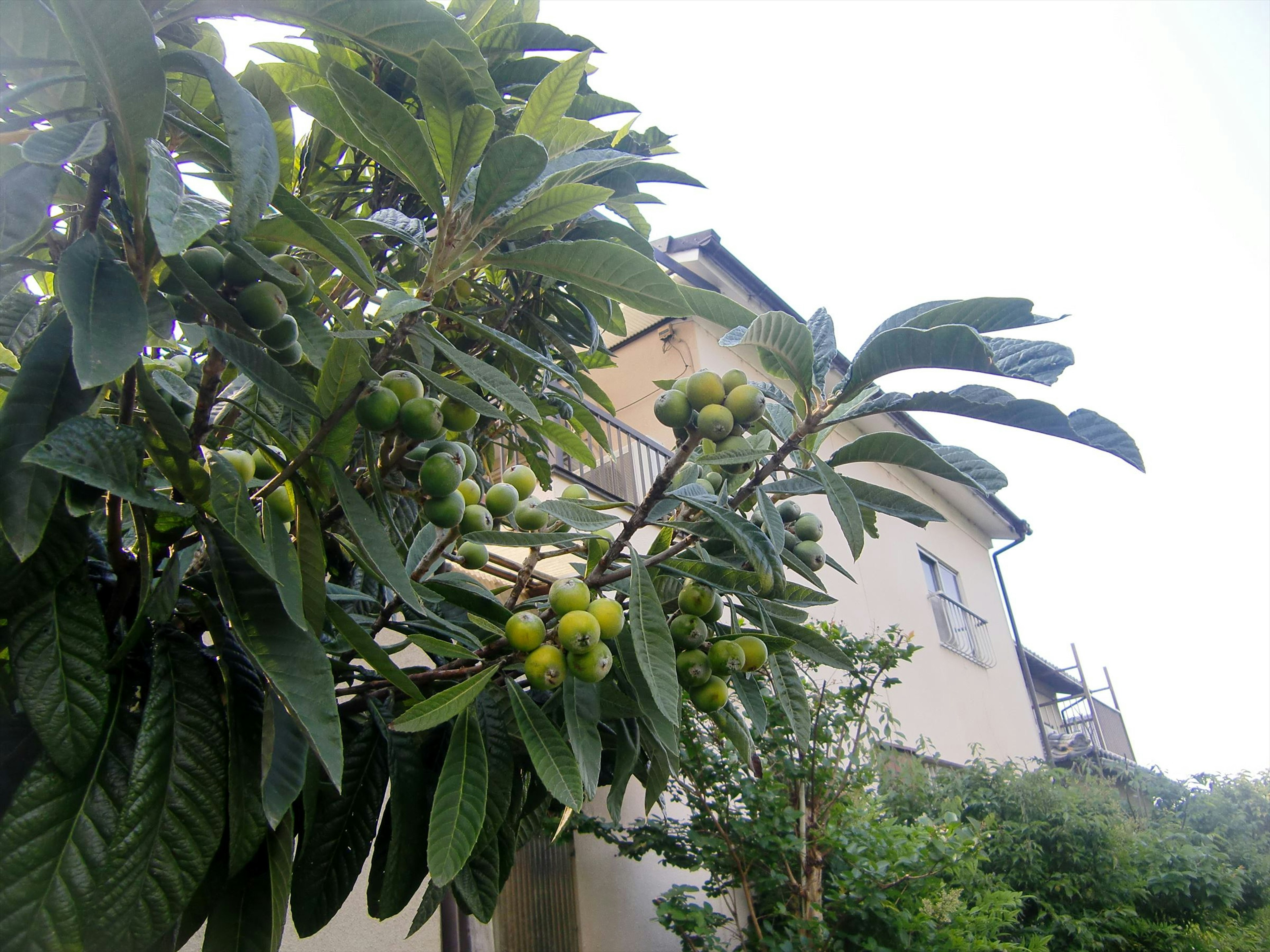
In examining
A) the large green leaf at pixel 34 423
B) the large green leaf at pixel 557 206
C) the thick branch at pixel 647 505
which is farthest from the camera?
the thick branch at pixel 647 505

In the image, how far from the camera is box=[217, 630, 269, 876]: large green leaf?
1026 millimetres

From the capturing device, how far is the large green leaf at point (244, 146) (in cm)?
84

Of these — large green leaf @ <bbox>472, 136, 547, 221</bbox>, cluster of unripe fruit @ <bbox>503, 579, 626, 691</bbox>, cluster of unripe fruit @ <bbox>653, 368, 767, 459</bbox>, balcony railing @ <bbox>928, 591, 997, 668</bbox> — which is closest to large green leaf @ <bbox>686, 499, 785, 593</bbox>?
cluster of unripe fruit @ <bbox>653, 368, 767, 459</bbox>

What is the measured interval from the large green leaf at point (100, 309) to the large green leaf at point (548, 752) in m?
0.77

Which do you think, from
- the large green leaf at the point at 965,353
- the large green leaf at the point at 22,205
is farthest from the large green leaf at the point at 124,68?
the large green leaf at the point at 965,353

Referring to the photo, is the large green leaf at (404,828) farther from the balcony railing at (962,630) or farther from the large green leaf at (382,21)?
the balcony railing at (962,630)

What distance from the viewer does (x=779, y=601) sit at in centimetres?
159

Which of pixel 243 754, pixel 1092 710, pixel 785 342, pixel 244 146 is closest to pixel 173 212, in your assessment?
pixel 244 146

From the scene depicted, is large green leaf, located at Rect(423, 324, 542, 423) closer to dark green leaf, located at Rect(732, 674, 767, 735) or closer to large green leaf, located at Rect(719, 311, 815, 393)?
large green leaf, located at Rect(719, 311, 815, 393)

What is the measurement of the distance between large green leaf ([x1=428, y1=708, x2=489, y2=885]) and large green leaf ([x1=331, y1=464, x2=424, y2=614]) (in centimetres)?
29

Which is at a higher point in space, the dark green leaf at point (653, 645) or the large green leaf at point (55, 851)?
the dark green leaf at point (653, 645)

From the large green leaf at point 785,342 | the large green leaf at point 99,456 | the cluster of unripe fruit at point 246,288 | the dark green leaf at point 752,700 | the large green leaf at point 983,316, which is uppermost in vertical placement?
the large green leaf at point 785,342

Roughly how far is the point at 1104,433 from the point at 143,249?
50.6 inches

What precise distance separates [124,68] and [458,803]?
992 mm
